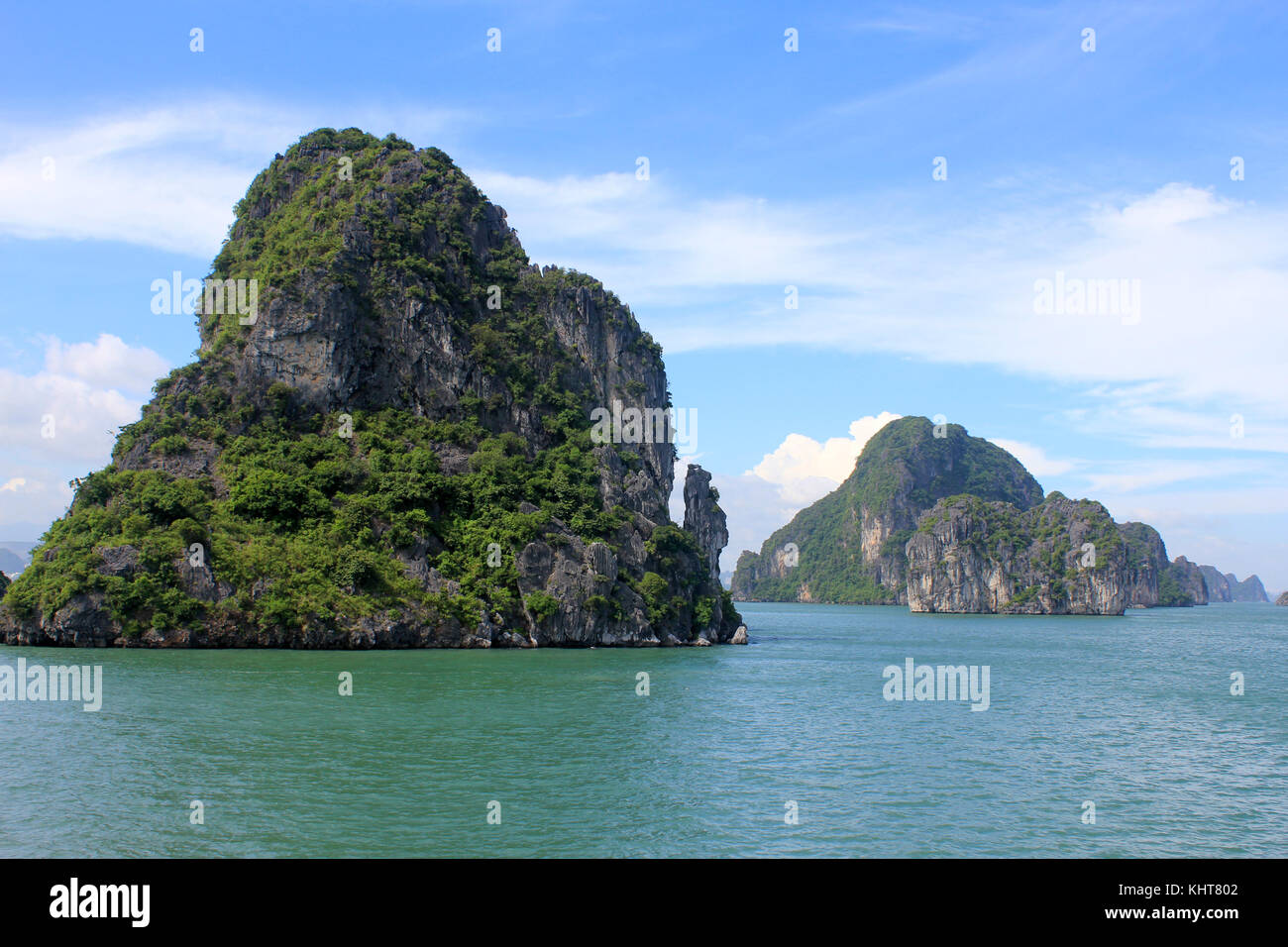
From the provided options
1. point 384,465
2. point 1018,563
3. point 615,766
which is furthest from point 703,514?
point 1018,563

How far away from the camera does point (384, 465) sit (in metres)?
63.8

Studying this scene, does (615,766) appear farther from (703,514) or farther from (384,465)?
(703,514)

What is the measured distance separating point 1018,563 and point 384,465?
115149 millimetres

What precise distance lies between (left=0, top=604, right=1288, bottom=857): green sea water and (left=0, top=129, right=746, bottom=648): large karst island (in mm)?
8036

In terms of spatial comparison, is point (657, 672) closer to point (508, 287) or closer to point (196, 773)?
point (196, 773)

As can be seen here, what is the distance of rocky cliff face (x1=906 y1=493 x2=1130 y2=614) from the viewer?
14225cm

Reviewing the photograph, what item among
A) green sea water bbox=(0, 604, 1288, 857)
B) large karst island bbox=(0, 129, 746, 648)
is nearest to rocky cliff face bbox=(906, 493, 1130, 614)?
large karst island bbox=(0, 129, 746, 648)

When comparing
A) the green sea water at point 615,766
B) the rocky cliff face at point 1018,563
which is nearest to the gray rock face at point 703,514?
the green sea water at point 615,766

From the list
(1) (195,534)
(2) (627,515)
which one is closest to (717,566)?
(2) (627,515)

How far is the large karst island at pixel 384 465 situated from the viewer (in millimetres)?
51625

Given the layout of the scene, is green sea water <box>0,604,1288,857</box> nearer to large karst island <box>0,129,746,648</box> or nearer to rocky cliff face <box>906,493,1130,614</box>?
A: large karst island <box>0,129,746,648</box>

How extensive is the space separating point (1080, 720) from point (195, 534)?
45508 millimetres

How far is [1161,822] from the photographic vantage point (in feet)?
66.3

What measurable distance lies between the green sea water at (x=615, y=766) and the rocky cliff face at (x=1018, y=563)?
346 feet
